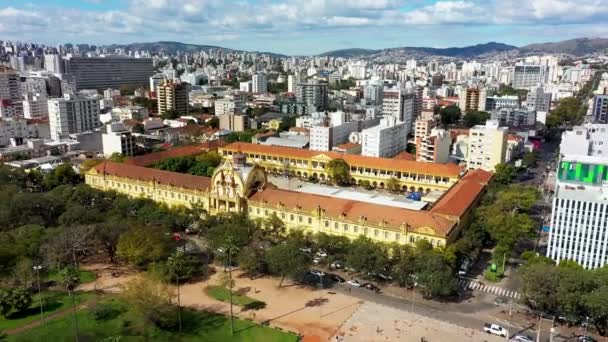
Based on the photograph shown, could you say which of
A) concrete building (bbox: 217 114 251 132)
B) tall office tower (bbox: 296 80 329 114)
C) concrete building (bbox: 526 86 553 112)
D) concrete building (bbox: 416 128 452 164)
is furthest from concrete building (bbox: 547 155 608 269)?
tall office tower (bbox: 296 80 329 114)

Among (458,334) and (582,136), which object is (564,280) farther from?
(582,136)

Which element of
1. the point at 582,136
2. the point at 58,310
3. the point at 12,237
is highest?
the point at 582,136

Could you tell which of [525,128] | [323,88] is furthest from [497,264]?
[323,88]

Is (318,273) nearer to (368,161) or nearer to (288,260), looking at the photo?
(288,260)

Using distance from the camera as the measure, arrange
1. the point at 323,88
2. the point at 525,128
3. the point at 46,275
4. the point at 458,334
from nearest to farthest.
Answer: the point at 458,334 → the point at 46,275 → the point at 525,128 → the point at 323,88

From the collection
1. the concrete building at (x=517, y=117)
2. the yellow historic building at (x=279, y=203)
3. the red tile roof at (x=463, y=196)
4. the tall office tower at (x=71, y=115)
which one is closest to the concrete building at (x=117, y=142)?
the tall office tower at (x=71, y=115)
